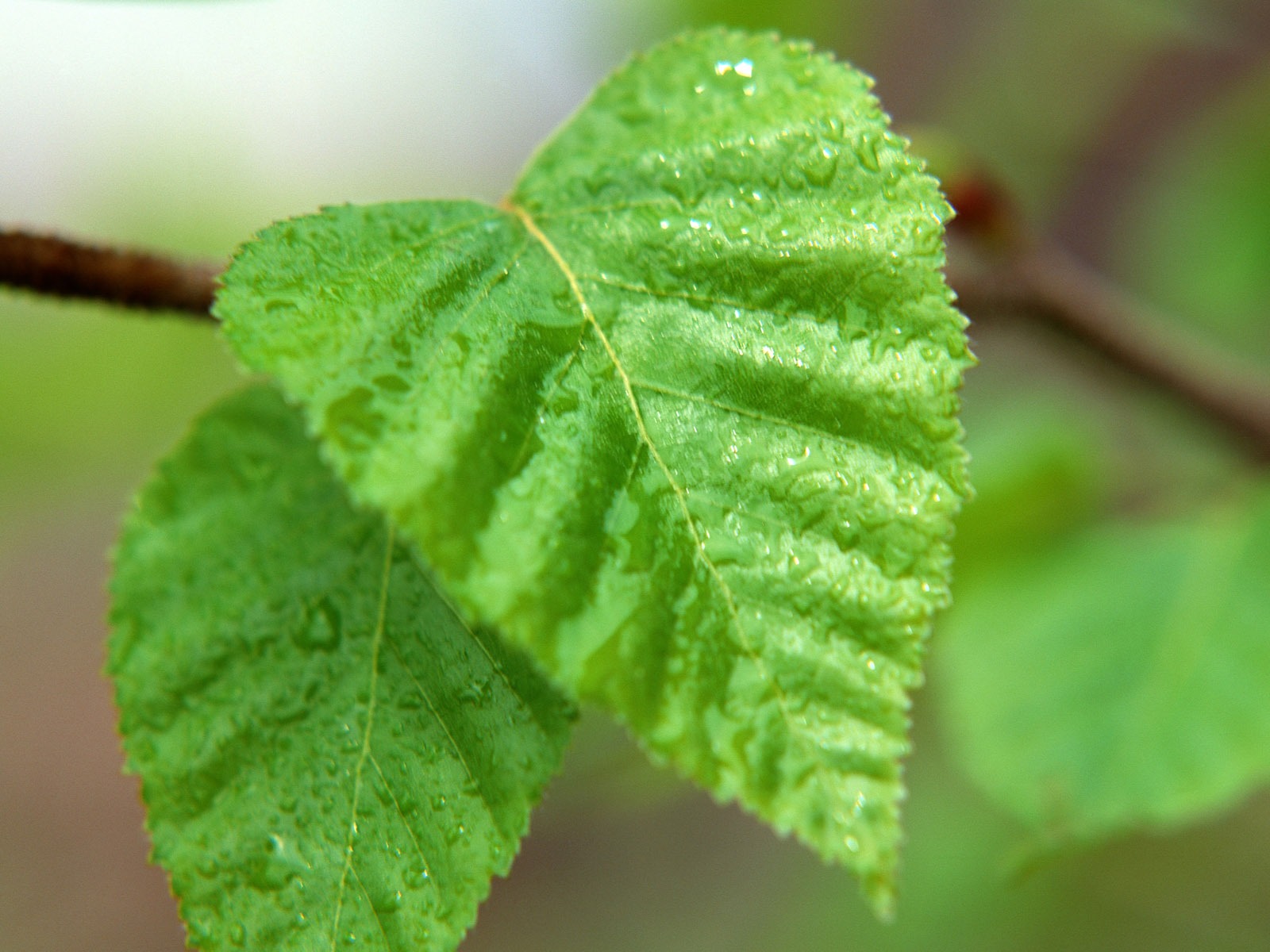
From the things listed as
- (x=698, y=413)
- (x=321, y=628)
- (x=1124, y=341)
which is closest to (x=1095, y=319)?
(x=1124, y=341)

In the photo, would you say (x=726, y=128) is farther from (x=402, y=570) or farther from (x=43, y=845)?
(x=43, y=845)

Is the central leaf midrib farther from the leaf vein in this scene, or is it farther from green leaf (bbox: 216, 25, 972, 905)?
the leaf vein

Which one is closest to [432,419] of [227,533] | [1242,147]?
[227,533]

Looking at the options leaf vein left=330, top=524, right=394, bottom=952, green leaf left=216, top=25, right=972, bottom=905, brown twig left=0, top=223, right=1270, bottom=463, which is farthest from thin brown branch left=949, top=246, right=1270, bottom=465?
leaf vein left=330, top=524, right=394, bottom=952

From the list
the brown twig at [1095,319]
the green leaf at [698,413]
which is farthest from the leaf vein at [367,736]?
the brown twig at [1095,319]

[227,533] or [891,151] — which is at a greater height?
[891,151]

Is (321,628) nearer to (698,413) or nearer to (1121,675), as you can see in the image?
(698,413)

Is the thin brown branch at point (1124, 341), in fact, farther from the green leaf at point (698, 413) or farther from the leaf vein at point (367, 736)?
the leaf vein at point (367, 736)
